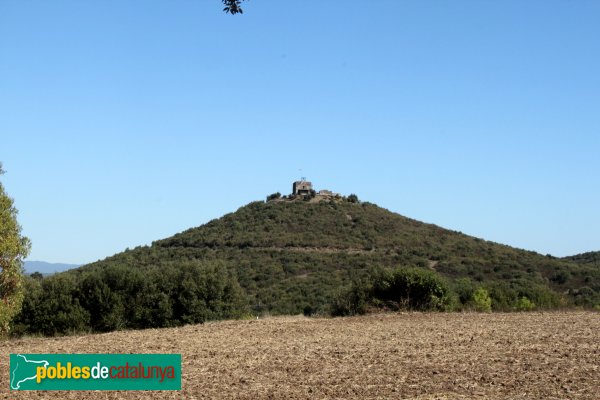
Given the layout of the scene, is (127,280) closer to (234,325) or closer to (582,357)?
(234,325)

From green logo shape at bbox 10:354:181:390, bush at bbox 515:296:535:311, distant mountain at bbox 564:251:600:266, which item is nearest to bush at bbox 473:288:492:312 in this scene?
bush at bbox 515:296:535:311

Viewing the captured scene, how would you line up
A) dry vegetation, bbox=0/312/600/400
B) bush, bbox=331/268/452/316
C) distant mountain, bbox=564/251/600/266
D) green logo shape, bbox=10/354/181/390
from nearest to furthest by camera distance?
dry vegetation, bbox=0/312/600/400 → green logo shape, bbox=10/354/181/390 → bush, bbox=331/268/452/316 → distant mountain, bbox=564/251/600/266

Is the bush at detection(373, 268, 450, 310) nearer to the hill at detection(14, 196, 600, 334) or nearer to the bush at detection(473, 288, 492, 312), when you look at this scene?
the hill at detection(14, 196, 600, 334)

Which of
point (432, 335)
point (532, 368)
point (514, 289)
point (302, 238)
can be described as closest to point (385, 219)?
point (302, 238)

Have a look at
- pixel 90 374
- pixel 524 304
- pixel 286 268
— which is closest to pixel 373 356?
pixel 90 374

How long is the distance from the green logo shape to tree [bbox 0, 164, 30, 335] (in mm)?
1965

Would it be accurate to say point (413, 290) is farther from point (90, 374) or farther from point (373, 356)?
point (90, 374)

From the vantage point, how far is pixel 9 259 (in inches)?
570

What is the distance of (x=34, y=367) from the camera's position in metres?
12.8

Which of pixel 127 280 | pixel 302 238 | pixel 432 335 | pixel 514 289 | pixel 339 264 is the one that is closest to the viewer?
pixel 432 335

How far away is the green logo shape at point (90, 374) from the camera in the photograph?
12.3m

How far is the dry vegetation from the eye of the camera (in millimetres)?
11734

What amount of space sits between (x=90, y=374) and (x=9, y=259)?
364 cm

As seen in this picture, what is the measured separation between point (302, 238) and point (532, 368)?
48712 mm
